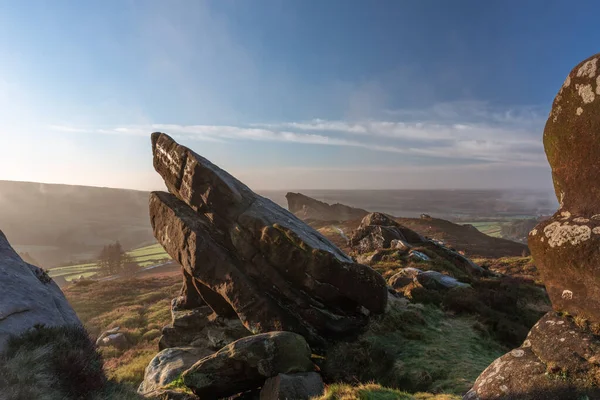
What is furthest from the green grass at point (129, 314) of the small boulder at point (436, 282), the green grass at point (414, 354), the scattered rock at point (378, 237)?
the scattered rock at point (378, 237)

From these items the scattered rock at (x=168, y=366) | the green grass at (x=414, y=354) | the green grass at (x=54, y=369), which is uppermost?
the green grass at (x=54, y=369)

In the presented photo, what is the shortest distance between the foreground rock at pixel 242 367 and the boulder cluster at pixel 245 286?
0.04m

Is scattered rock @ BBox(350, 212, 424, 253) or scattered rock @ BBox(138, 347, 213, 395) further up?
scattered rock @ BBox(350, 212, 424, 253)

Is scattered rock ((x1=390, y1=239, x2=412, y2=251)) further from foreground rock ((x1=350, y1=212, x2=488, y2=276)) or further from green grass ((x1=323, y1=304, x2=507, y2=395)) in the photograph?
green grass ((x1=323, y1=304, x2=507, y2=395))

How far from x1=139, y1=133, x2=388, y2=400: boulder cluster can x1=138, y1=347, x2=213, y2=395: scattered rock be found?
0.20 ft

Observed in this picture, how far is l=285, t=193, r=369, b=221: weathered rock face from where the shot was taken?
155750mm

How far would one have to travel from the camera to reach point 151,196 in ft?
67.5

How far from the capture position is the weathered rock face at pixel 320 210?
155750mm

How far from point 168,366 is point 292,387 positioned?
8.03m

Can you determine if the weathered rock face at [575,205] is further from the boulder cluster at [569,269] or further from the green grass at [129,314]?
the green grass at [129,314]

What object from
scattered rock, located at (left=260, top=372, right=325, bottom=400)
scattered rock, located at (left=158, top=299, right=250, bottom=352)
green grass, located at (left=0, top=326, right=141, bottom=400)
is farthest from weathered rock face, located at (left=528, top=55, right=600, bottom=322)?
scattered rock, located at (left=158, top=299, right=250, bottom=352)

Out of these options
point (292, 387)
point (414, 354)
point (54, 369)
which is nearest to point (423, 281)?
point (414, 354)

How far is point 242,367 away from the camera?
1244cm

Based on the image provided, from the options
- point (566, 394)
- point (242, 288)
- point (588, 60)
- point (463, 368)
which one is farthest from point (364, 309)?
point (588, 60)
